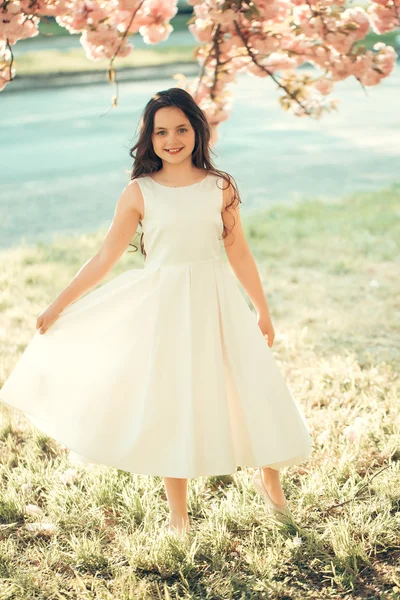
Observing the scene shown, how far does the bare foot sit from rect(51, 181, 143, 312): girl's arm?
0.69m

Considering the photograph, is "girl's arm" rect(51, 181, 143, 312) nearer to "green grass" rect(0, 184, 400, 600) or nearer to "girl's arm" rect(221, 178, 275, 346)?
"girl's arm" rect(221, 178, 275, 346)

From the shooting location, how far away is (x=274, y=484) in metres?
2.36

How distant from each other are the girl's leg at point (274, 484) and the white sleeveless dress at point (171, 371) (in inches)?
2.9

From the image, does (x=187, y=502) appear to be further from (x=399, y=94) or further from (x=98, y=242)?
(x=399, y=94)

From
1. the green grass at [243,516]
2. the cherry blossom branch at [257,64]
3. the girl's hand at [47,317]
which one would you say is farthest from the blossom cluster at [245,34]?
the green grass at [243,516]

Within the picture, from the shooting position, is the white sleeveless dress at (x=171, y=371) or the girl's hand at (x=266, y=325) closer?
the white sleeveless dress at (x=171, y=371)

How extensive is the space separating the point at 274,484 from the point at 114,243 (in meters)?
0.86

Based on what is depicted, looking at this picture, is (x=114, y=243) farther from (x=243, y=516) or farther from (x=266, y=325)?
(x=243, y=516)

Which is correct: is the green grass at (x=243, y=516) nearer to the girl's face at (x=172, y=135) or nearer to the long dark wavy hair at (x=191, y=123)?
the long dark wavy hair at (x=191, y=123)

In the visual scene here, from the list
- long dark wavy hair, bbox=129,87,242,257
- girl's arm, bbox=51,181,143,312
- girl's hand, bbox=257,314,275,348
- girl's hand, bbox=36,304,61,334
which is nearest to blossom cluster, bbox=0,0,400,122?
long dark wavy hair, bbox=129,87,242,257

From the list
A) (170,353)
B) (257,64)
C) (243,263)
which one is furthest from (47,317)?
(257,64)

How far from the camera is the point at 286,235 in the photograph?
581 cm

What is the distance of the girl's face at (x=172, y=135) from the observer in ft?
7.30

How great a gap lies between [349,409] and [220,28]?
4.80ft
